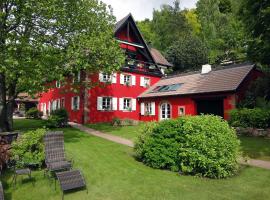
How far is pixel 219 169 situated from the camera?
25.8 feet

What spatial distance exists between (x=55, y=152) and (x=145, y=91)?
22289 mm

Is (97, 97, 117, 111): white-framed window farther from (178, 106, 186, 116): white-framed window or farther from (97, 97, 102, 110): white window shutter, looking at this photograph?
(178, 106, 186, 116): white-framed window

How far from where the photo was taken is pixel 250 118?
1678cm

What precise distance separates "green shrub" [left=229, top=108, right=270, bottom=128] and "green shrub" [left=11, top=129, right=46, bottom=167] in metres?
13.7

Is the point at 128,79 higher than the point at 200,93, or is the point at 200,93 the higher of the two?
the point at 128,79

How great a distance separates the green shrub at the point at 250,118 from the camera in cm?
1604

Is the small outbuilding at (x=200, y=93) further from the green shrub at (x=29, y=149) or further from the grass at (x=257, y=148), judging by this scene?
the green shrub at (x=29, y=149)

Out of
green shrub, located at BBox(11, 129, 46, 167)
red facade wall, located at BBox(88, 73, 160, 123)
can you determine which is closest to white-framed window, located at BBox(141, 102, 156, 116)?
red facade wall, located at BBox(88, 73, 160, 123)

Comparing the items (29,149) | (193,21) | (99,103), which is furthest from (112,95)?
(193,21)

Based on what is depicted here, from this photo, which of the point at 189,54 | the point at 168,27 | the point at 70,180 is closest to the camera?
the point at 70,180

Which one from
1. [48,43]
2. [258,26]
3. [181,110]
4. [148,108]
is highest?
[258,26]

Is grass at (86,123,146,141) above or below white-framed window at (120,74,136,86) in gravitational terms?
below

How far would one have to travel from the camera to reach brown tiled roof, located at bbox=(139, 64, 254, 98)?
20.5 metres

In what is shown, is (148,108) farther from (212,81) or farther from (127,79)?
(212,81)
